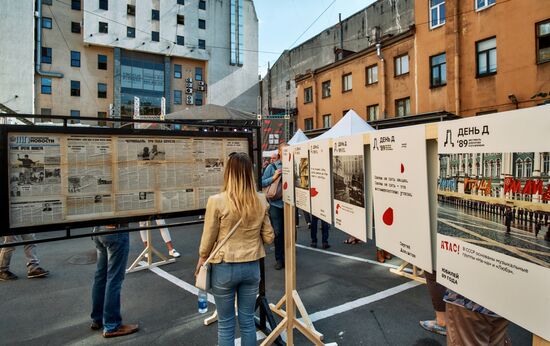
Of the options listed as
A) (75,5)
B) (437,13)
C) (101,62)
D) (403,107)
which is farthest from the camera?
(101,62)

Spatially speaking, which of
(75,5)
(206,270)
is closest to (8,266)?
(206,270)

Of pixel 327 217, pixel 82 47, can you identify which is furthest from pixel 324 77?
pixel 82 47

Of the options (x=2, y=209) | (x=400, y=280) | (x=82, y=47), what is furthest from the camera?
(x=82, y=47)

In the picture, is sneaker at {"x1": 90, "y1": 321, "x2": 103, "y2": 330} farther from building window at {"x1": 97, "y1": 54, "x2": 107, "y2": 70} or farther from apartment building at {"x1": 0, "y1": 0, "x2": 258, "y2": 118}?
building window at {"x1": 97, "y1": 54, "x2": 107, "y2": 70}

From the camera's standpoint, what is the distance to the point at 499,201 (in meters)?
1.25

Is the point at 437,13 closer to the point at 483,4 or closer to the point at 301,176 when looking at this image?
the point at 483,4

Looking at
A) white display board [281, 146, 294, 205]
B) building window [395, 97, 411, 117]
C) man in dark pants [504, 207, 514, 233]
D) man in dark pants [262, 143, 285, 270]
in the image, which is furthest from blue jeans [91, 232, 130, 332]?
building window [395, 97, 411, 117]

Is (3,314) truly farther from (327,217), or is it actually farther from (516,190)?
(516,190)

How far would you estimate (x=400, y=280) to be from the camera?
193 inches

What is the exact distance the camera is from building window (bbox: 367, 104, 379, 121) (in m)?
21.7

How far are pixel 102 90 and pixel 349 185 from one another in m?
39.6

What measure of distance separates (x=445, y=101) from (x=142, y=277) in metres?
17.1

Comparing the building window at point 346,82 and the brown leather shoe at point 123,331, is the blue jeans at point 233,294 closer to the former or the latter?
the brown leather shoe at point 123,331

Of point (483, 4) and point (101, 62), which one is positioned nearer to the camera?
point (483, 4)
